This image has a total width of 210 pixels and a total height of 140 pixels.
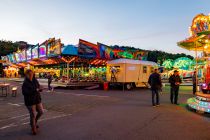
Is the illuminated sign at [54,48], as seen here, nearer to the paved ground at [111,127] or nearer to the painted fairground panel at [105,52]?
the painted fairground panel at [105,52]

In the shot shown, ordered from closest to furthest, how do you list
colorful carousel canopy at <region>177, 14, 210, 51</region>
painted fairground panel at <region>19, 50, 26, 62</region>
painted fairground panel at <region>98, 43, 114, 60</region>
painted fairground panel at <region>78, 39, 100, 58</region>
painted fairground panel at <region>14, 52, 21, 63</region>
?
colorful carousel canopy at <region>177, 14, 210, 51</region> → painted fairground panel at <region>78, 39, 100, 58</region> → painted fairground panel at <region>98, 43, 114, 60</region> → painted fairground panel at <region>19, 50, 26, 62</region> → painted fairground panel at <region>14, 52, 21, 63</region>

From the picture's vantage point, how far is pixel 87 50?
27094 millimetres

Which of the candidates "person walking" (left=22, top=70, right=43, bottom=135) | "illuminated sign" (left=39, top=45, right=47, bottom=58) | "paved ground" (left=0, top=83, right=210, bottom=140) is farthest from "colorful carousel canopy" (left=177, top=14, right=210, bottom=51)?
"illuminated sign" (left=39, top=45, right=47, bottom=58)

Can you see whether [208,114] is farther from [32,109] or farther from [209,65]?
[32,109]

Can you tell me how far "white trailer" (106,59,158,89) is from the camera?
23531 mm

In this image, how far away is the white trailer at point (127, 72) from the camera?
23531 millimetres

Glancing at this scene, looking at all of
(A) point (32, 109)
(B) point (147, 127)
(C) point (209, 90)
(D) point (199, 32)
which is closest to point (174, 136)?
(B) point (147, 127)

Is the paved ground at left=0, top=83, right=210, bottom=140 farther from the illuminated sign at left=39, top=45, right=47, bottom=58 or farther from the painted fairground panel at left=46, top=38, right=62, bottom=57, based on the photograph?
the illuminated sign at left=39, top=45, right=47, bottom=58

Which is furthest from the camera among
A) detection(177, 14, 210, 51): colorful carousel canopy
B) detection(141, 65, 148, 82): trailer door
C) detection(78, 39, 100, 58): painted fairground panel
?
detection(78, 39, 100, 58): painted fairground panel

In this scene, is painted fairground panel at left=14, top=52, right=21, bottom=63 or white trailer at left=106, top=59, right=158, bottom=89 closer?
white trailer at left=106, top=59, right=158, bottom=89

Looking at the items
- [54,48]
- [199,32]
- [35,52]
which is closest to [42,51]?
[35,52]

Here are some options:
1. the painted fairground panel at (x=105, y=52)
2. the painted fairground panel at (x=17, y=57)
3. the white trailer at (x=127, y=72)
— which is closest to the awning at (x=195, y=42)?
the white trailer at (x=127, y=72)

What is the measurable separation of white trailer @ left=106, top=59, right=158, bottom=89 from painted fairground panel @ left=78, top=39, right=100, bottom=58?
11.7 ft

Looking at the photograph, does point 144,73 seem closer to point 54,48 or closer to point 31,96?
point 54,48
